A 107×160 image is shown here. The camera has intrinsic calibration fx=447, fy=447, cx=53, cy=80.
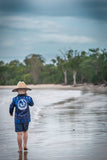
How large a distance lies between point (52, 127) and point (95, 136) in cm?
252

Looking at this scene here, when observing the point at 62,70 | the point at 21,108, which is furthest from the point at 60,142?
the point at 62,70

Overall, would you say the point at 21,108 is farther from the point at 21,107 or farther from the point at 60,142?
the point at 60,142

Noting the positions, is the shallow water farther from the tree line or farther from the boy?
the tree line

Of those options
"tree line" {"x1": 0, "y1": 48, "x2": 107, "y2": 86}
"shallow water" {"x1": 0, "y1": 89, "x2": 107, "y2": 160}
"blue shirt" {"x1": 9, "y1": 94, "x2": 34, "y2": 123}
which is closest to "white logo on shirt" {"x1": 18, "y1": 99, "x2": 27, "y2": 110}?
"blue shirt" {"x1": 9, "y1": 94, "x2": 34, "y2": 123}

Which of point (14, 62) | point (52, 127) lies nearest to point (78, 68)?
point (14, 62)

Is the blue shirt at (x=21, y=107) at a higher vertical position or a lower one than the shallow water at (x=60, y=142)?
higher

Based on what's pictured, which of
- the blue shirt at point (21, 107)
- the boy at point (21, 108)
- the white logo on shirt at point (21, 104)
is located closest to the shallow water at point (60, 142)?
the boy at point (21, 108)

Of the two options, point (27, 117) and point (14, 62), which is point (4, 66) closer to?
point (14, 62)

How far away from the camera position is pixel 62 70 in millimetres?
117062

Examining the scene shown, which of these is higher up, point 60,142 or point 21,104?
point 21,104

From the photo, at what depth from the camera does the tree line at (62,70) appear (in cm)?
10588

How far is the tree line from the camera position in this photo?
106 m

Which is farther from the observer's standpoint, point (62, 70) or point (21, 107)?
point (62, 70)

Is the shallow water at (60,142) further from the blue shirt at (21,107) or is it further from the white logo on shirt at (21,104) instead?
the white logo on shirt at (21,104)
